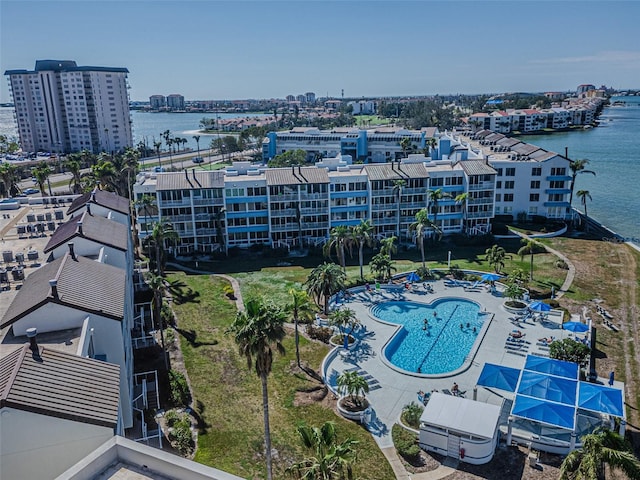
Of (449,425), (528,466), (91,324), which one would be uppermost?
(91,324)

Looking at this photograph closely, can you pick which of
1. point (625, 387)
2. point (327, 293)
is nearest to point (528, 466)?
point (625, 387)

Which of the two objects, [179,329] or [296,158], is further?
[296,158]

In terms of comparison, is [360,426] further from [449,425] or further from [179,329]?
[179,329]

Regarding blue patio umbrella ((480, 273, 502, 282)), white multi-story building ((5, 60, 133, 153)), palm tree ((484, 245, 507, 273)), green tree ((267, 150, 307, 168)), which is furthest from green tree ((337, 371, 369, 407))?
white multi-story building ((5, 60, 133, 153))

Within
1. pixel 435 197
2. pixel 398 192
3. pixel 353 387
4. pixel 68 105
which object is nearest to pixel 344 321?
pixel 353 387

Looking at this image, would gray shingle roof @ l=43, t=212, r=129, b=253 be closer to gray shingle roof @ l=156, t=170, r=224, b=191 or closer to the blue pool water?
gray shingle roof @ l=156, t=170, r=224, b=191

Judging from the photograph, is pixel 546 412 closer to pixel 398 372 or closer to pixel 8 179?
pixel 398 372
